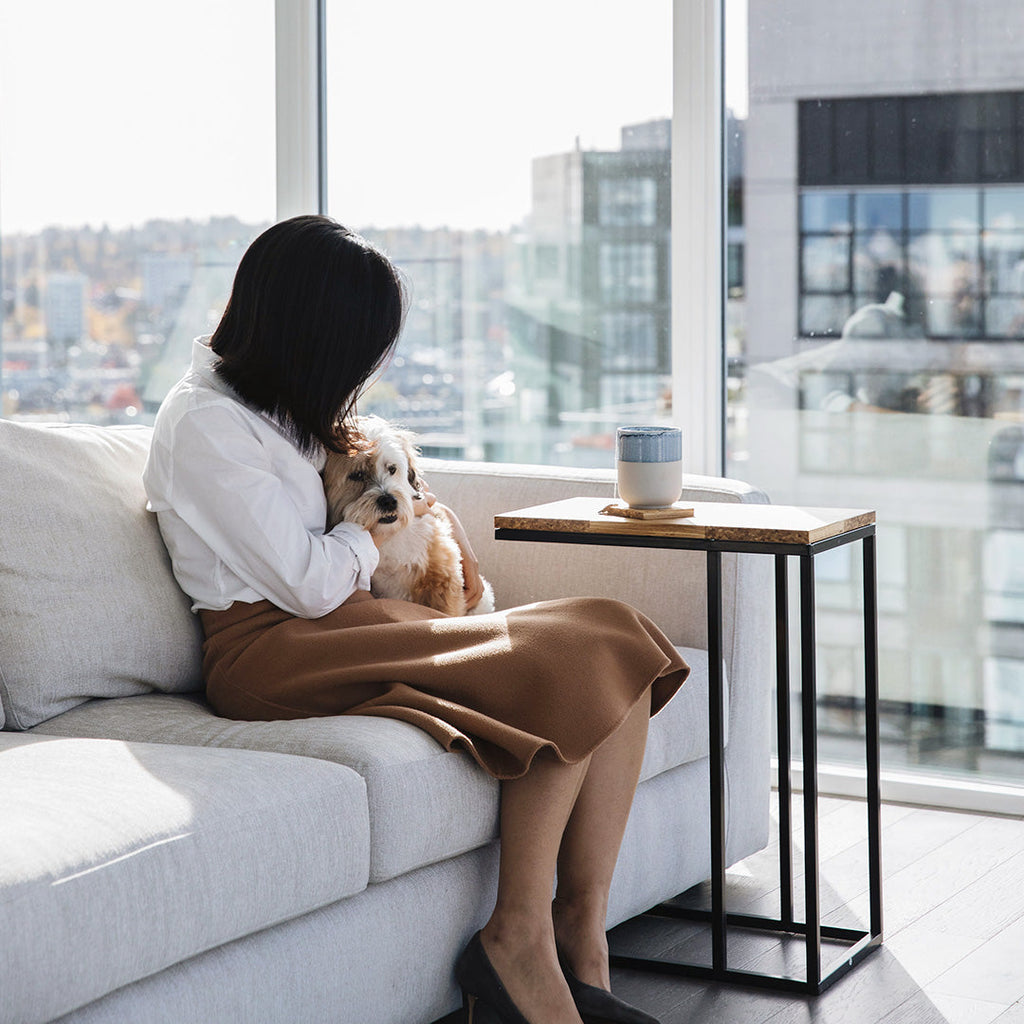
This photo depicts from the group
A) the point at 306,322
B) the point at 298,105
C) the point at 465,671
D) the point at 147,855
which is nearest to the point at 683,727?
the point at 465,671

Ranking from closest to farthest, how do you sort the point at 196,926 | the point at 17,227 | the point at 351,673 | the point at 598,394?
1. the point at 196,926
2. the point at 351,673
3. the point at 598,394
4. the point at 17,227

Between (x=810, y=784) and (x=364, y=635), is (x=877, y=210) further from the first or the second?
(x=364, y=635)

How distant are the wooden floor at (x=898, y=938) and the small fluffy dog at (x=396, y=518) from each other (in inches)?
26.5

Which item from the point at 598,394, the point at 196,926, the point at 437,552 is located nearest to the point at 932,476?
the point at 598,394

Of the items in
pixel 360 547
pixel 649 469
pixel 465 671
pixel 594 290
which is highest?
pixel 594 290

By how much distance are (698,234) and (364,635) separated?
1.58m

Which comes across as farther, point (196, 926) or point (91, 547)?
point (91, 547)

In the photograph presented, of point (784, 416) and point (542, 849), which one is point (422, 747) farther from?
point (784, 416)

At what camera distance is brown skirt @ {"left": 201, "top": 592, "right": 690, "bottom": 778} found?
186 centimetres

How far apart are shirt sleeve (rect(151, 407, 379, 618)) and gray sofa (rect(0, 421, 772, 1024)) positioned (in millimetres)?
193

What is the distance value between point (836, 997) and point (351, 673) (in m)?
0.88

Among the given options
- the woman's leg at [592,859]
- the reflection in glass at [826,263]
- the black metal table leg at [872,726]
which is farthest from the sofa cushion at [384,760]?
the reflection in glass at [826,263]

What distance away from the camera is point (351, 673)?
197cm

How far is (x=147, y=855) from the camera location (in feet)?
4.77
